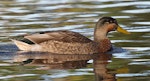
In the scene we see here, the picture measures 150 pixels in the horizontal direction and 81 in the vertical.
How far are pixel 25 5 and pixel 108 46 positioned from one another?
754 centimetres

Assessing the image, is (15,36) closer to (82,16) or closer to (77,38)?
(77,38)

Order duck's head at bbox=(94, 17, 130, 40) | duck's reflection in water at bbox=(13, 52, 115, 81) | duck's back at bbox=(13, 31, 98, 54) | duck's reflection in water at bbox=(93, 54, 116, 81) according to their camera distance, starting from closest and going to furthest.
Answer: duck's reflection in water at bbox=(93, 54, 116, 81)
duck's reflection in water at bbox=(13, 52, 115, 81)
duck's back at bbox=(13, 31, 98, 54)
duck's head at bbox=(94, 17, 130, 40)

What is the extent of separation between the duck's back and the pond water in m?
0.27

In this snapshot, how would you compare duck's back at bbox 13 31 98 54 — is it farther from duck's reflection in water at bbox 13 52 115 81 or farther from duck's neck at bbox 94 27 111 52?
duck's neck at bbox 94 27 111 52

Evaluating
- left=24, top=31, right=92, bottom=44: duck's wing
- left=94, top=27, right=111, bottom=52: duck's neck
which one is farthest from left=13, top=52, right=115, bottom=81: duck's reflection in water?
left=94, top=27, right=111, bottom=52: duck's neck

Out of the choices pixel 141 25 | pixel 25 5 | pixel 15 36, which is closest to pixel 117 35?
pixel 141 25

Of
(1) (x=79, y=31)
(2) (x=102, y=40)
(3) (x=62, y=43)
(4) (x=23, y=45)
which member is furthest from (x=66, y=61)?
(1) (x=79, y=31)

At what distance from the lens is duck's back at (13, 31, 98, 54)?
614 inches

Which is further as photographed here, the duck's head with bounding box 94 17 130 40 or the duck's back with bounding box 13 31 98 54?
the duck's head with bounding box 94 17 130 40

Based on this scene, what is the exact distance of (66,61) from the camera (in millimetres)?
14484

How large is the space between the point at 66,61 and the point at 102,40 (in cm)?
189

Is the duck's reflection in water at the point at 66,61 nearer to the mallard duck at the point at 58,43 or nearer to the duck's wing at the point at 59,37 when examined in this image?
the mallard duck at the point at 58,43

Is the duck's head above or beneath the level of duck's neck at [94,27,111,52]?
above

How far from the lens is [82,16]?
20.8m
